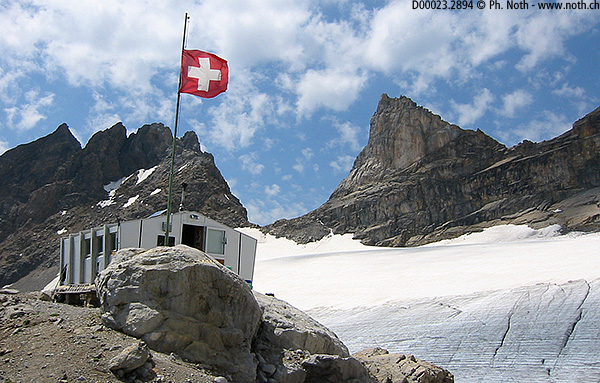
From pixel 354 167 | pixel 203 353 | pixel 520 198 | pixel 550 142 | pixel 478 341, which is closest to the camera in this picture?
pixel 203 353

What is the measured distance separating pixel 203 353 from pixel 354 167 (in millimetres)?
124134

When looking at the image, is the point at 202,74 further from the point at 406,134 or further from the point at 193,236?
the point at 406,134

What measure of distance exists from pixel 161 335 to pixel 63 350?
1.65 meters

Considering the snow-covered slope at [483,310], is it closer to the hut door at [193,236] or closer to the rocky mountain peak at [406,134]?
the hut door at [193,236]

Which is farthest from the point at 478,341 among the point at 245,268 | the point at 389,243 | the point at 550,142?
the point at 550,142

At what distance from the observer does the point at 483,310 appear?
26000 mm

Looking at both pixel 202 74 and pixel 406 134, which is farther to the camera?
pixel 406 134

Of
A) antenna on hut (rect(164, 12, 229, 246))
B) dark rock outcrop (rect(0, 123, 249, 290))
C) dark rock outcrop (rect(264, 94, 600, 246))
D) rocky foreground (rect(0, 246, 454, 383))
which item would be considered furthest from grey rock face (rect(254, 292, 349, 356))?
dark rock outcrop (rect(0, 123, 249, 290))

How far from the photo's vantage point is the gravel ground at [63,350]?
812 centimetres

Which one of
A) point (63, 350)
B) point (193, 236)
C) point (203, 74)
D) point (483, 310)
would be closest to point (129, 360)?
point (63, 350)

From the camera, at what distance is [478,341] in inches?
888

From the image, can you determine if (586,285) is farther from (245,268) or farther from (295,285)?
(295,285)

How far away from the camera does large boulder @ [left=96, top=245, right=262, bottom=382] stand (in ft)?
32.0

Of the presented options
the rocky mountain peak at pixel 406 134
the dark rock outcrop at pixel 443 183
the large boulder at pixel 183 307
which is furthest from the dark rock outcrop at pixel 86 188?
the large boulder at pixel 183 307
